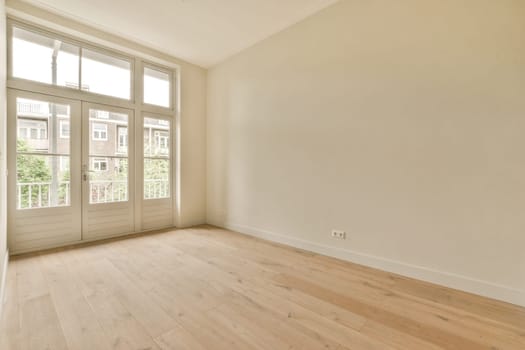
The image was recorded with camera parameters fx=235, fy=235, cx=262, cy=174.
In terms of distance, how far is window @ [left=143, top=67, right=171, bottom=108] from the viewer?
4094mm

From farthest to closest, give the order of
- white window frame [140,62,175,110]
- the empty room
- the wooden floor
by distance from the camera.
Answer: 1. white window frame [140,62,175,110]
2. the empty room
3. the wooden floor

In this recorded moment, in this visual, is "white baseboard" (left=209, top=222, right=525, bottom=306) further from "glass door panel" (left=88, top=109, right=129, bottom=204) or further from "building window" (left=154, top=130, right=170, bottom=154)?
"glass door panel" (left=88, top=109, right=129, bottom=204)

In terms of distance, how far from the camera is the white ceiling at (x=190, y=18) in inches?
114

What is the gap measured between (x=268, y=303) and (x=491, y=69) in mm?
2730

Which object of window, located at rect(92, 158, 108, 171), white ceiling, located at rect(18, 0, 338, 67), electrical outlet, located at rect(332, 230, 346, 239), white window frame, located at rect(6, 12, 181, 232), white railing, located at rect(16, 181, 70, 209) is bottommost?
electrical outlet, located at rect(332, 230, 346, 239)

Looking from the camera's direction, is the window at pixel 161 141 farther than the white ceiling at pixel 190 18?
Yes

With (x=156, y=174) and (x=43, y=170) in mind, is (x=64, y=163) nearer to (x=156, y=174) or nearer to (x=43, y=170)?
(x=43, y=170)

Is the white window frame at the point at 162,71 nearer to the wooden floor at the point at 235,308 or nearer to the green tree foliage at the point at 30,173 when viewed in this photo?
the green tree foliage at the point at 30,173

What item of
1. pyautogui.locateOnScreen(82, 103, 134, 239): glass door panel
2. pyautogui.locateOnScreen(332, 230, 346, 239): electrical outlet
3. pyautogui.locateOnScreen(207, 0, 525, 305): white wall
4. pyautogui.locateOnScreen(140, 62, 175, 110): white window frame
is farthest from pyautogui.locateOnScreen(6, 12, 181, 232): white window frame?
pyautogui.locateOnScreen(332, 230, 346, 239): electrical outlet

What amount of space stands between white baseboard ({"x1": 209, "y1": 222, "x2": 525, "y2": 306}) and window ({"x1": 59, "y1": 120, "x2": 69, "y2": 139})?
330 cm

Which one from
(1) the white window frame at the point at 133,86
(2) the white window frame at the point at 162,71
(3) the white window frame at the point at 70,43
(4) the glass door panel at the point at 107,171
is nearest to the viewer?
(3) the white window frame at the point at 70,43

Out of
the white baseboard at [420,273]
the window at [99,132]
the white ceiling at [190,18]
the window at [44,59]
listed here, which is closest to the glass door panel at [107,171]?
the window at [99,132]

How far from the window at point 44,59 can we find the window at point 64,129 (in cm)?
51

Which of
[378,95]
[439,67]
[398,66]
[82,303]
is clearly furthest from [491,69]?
[82,303]
